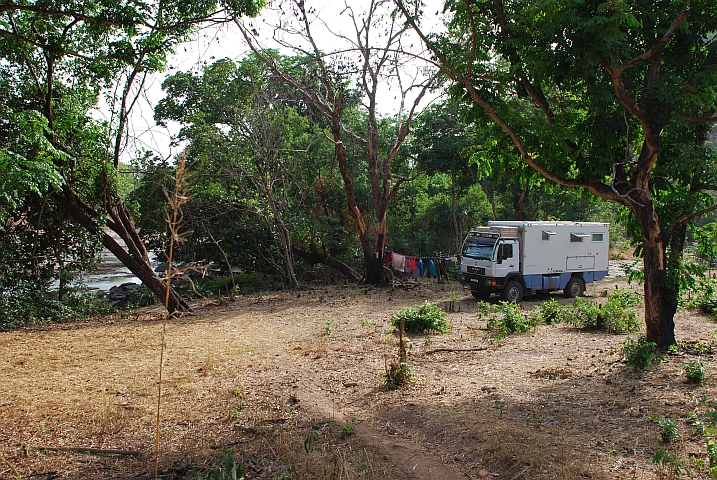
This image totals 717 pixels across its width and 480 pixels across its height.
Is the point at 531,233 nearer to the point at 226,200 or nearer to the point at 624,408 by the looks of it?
the point at 226,200

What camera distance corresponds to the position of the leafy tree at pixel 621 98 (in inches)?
299

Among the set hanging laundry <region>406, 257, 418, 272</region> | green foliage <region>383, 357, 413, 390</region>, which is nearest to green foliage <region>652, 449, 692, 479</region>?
green foliage <region>383, 357, 413, 390</region>

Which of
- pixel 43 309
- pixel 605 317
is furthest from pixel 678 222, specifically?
pixel 43 309

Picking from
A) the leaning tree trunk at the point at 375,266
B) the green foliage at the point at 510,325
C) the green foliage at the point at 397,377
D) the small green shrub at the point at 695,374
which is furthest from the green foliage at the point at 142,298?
the small green shrub at the point at 695,374

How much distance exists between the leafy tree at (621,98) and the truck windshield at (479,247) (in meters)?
8.65

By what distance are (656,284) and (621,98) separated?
2804mm

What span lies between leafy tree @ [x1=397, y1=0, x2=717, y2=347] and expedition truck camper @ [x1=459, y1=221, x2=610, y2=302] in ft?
28.1

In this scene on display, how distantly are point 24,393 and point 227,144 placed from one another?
12.1 metres

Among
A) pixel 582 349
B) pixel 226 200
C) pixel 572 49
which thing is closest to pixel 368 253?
pixel 226 200

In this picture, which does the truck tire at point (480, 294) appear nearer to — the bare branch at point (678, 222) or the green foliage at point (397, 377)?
the bare branch at point (678, 222)

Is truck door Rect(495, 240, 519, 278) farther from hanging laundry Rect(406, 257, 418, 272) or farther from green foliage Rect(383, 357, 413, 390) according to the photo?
green foliage Rect(383, 357, 413, 390)

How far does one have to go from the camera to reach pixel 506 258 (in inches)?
701

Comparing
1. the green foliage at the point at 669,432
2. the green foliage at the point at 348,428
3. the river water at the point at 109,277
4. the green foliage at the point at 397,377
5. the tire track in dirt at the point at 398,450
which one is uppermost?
the green foliage at the point at 669,432

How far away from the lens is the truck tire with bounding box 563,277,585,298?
1956cm
